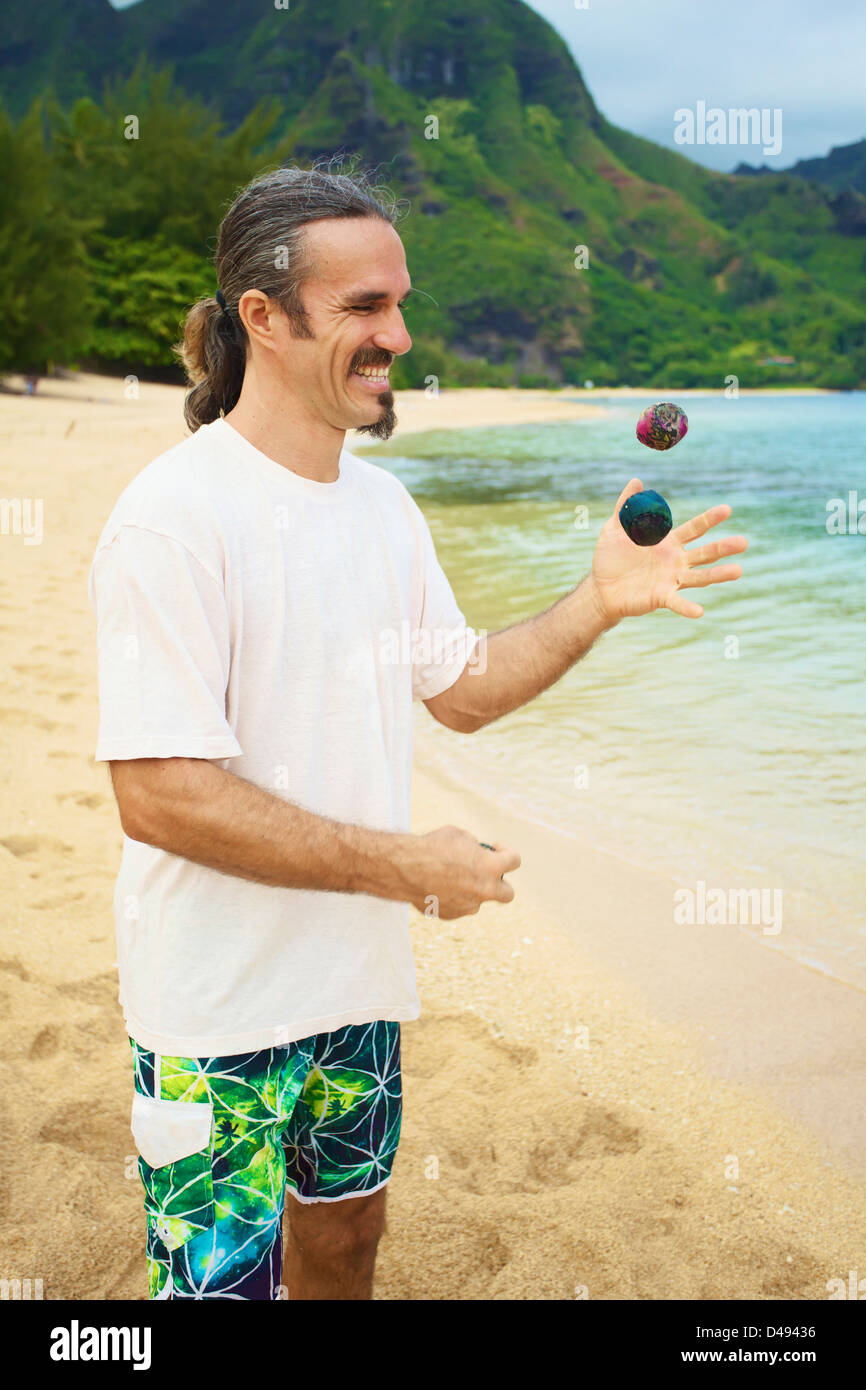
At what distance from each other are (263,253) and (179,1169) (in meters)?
1.48

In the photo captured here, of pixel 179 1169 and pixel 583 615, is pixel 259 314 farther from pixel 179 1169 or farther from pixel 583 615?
pixel 179 1169

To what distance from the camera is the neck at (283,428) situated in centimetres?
180

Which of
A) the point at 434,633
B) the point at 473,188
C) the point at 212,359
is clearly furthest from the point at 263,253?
the point at 473,188

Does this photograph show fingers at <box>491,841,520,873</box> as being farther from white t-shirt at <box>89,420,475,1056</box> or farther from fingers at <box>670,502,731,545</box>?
fingers at <box>670,502,731,545</box>

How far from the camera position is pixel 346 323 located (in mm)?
1800

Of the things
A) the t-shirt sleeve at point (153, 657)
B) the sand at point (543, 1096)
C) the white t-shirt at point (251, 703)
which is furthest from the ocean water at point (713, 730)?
the t-shirt sleeve at point (153, 657)

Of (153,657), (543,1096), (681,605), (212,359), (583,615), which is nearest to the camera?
(153,657)

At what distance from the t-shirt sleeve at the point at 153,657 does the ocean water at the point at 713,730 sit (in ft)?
10.8

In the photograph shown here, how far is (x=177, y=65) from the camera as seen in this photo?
563 feet

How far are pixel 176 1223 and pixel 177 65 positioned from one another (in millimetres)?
201132

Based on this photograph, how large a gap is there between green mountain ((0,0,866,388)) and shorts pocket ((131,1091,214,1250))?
44929 millimetres

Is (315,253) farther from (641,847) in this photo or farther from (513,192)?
(513,192)

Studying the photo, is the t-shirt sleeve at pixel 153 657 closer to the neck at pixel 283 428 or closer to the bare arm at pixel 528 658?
the neck at pixel 283 428
